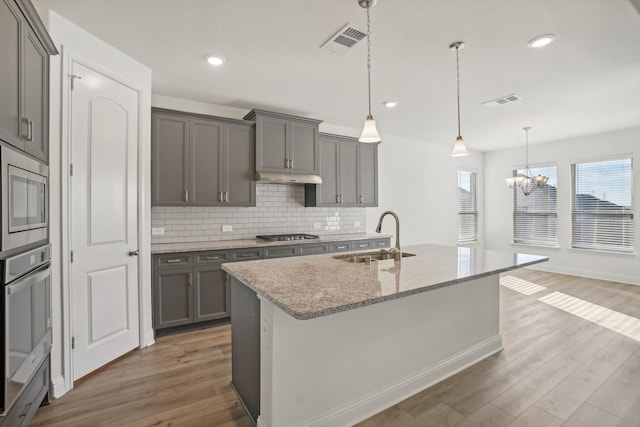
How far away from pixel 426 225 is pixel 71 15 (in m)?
5.87

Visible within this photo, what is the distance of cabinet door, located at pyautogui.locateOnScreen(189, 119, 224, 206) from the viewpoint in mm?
3480

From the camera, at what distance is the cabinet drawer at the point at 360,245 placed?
14.5 feet

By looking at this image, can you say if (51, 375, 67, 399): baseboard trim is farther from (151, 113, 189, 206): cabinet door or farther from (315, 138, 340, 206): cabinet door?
(315, 138, 340, 206): cabinet door

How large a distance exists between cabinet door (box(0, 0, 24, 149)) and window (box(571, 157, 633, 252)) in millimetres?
7717

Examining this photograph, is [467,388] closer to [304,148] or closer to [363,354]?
[363,354]

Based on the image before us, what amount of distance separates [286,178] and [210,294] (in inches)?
64.3

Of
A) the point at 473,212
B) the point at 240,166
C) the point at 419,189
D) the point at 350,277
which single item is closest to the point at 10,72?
the point at 350,277

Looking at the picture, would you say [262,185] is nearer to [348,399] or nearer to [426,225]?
[348,399]

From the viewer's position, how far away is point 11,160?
1442 mm

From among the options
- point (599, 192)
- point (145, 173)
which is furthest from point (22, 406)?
point (599, 192)

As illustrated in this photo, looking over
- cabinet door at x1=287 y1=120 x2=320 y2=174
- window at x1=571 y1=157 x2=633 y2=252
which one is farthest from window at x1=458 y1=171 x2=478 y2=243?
cabinet door at x1=287 y1=120 x2=320 y2=174

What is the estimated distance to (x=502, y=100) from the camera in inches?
152

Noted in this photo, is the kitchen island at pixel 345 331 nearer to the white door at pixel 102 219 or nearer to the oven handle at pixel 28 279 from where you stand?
the oven handle at pixel 28 279

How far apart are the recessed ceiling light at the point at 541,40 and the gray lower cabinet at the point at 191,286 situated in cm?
316
